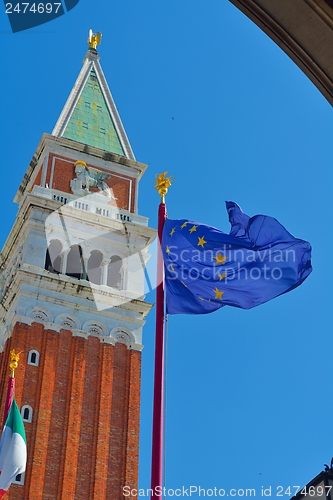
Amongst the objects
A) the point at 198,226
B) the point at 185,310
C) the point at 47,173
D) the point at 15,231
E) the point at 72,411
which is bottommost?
the point at 185,310

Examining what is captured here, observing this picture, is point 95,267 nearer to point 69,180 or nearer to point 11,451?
point 69,180

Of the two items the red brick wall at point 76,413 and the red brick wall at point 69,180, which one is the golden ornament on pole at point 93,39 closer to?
the red brick wall at point 69,180

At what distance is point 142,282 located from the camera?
4641cm

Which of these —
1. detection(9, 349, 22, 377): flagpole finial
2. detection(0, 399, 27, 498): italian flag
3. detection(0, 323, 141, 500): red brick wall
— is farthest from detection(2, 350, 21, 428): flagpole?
detection(0, 323, 141, 500): red brick wall

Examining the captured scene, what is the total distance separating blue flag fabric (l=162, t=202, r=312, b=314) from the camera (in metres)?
17.6

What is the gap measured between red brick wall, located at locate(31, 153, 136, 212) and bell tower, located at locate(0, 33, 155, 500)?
6 centimetres

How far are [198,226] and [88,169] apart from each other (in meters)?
31.3

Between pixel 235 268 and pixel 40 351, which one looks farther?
pixel 40 351

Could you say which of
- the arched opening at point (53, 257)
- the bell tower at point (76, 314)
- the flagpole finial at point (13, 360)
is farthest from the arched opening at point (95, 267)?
the flagpole finial at point (13, 360)

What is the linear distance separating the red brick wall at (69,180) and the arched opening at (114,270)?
3.67 metres

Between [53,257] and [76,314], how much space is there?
11.1 ft

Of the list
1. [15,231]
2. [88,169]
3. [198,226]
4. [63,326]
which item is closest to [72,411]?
[63,326]

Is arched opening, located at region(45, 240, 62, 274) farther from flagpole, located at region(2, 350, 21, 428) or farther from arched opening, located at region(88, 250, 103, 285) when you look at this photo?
flagpole, located at region(2, 350, 21, 428)

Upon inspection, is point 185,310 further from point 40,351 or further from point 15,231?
point 15,231
